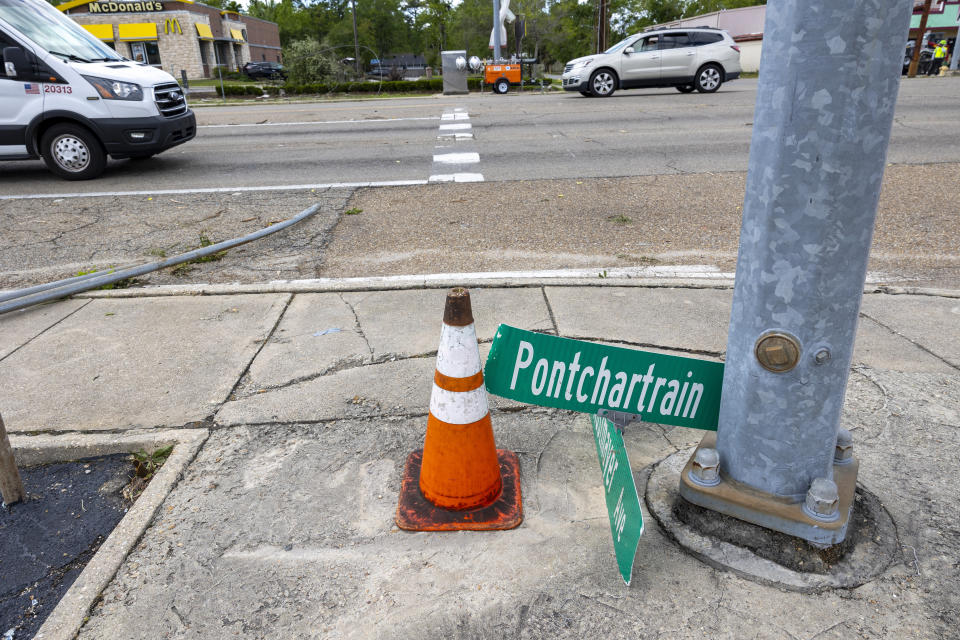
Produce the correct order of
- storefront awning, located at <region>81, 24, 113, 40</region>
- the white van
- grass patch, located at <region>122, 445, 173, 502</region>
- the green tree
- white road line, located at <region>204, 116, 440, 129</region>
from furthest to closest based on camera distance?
storefront awning, located at <region>81, 24, 113, 40</region>, the green tree, white road line, located at <region>204, 116, 440, 129</region>, the white van, grass patch, located at <region>122, 445, 173, 502</region>

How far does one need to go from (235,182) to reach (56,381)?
5773mm

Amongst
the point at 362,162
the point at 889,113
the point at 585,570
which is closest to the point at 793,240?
the point at 889,113

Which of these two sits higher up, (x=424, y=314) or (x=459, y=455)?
(x=459, y=455)

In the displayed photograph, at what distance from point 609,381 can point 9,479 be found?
2456 mm

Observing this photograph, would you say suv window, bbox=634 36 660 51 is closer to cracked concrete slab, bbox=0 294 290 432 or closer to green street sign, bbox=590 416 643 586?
cracked concrete slab, bbox=0 294 290 432

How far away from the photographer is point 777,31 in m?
1.70

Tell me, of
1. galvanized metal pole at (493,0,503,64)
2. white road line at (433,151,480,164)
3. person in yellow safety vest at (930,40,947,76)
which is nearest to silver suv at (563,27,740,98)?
galvanized metal pole at (493,0,503,64)

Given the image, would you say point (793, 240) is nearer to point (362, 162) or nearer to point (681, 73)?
point (362, 162)

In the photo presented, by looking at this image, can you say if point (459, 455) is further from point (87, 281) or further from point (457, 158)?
point (457, 158)

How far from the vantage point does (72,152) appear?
337 inches

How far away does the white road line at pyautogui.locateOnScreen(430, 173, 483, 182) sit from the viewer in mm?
8500

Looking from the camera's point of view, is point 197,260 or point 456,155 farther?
point 456,155

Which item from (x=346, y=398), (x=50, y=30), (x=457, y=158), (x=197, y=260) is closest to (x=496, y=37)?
(x=457, y=158)

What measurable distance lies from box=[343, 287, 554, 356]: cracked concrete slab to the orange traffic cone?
1346mm
